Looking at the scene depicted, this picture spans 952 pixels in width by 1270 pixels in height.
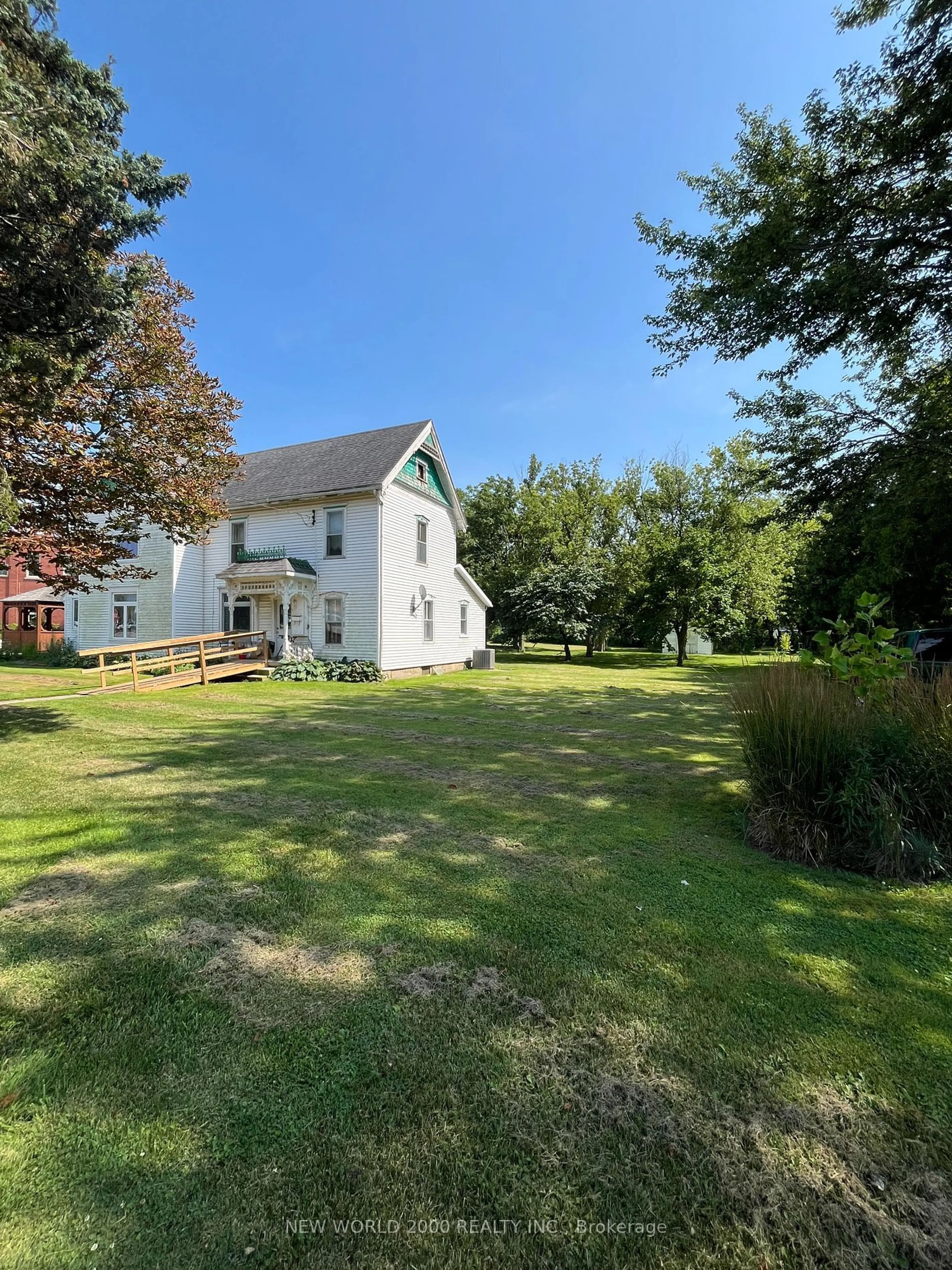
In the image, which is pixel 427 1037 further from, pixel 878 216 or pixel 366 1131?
pixel 878 216

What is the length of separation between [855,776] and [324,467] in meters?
18.8

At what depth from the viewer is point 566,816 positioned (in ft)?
15.5

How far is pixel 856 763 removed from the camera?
12.7 feet

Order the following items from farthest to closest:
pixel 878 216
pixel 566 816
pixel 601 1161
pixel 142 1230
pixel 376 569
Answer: pixel 376 569 → pixel 878 216 → pixel 566 816 → pixel 601 1161 → pixel 142 1230

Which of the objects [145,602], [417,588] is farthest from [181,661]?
[145,602]

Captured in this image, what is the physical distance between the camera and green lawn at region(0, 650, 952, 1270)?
58.4 inches

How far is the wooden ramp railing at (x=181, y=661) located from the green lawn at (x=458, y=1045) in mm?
9205

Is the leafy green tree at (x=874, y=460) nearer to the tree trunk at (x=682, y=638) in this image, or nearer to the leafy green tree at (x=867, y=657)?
the leafy green tree at (x=867, y=657)

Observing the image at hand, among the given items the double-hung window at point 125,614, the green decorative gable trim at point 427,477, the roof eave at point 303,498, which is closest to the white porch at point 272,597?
the roof eave at point 303,498

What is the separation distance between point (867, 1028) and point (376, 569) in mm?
16010

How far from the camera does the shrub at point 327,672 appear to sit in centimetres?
1622

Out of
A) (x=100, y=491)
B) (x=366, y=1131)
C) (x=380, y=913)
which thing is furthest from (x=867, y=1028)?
(x=100, y=491)

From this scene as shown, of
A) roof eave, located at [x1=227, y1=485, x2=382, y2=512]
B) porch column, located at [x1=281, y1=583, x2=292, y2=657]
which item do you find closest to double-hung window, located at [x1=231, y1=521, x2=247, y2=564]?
roof eave, located at [x1=227, y1=485, x2=382, y2=512]

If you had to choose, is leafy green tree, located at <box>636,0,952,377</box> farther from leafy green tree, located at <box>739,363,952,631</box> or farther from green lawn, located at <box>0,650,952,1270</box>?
green lawn, located at <box>0,650,952,1270</box>
